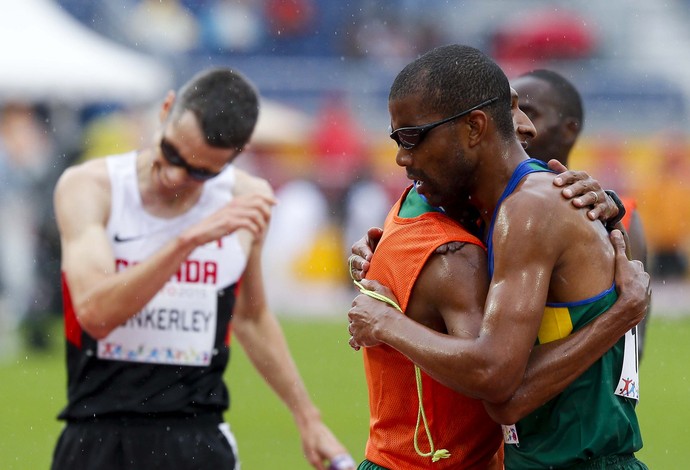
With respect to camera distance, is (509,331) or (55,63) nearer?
(509,331)

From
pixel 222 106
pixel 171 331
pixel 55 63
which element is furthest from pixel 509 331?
pixel 55 63

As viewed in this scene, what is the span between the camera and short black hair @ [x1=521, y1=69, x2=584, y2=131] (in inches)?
204

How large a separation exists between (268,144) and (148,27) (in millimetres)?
4113

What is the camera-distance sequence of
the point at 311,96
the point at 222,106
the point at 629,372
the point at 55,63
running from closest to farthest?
the point at 629,372, the point at 222,106, the point at 55,63, the point at 311,96

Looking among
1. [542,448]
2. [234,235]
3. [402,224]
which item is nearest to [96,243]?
[234,235]

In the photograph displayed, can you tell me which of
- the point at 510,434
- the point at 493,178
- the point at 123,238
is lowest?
the point at 510,434

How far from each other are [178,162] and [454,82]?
194 centimetres

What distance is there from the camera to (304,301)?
66.6 feet

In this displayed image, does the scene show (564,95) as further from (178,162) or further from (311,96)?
(311,96)

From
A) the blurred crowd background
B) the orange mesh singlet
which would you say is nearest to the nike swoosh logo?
the orange mesh singlet

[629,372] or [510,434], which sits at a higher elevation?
[629,372]

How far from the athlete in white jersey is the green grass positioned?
3901 millimetres

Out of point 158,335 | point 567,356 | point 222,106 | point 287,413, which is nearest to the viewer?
point 567,356

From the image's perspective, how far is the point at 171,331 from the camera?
5207 mm
